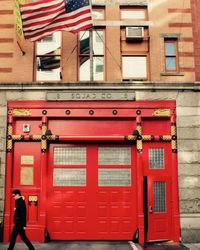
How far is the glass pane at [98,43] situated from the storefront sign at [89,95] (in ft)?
5.70

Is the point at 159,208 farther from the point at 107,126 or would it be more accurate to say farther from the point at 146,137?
the point at 107,126

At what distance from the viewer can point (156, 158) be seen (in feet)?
45.1

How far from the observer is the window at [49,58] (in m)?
14.3

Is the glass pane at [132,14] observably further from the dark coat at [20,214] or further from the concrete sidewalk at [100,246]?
the concrete sidewalk at [100,246]

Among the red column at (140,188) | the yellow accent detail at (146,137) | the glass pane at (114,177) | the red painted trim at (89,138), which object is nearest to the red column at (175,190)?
the yellow accent detail at (146,137)

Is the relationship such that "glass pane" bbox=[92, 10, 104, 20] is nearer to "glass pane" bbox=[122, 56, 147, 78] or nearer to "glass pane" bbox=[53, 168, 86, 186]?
"glass pane" bbox=[122, 56, 147, 78]

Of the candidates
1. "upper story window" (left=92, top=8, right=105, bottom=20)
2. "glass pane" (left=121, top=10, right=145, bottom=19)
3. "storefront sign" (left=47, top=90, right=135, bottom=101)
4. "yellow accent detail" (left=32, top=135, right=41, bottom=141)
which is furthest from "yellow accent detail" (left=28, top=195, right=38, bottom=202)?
"glass pane" (left=121, top=10, right=145, bottom=19)

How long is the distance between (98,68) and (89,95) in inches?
49.9

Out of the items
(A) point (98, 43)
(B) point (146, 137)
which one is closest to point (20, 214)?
(B) point (146, 137)

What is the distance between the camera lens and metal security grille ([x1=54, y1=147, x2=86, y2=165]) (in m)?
13.8

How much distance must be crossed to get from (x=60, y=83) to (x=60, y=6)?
2.75 meters

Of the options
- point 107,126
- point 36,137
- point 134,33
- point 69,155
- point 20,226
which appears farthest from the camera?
point 134,33

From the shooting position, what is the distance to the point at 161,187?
1355cm

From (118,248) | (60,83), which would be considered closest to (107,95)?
(60,83)
